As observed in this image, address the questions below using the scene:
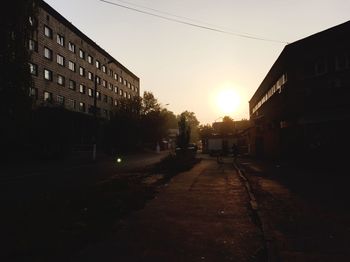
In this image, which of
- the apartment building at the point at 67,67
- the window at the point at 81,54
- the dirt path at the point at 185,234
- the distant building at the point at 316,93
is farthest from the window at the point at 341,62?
the window at the point at 81,54

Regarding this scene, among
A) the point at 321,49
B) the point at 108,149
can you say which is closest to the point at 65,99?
the point at 108,149

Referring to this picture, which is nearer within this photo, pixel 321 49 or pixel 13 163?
pixel 321 49

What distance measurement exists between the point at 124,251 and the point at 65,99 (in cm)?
4456

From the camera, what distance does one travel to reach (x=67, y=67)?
159 ft

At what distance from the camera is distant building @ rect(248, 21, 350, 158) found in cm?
2347

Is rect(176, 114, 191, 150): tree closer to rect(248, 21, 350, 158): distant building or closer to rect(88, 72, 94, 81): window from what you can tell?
rect(248, 21, 350, 158): distant building

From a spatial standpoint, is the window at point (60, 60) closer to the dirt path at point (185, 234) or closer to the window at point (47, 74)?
the window at point (47, 74)

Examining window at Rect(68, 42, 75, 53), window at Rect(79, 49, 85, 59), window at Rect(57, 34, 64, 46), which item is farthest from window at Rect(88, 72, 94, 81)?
window at Rect(57, 34, 64, 46)

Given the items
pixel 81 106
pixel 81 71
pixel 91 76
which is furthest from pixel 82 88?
pixel 91 76

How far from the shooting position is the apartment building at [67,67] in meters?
40.9

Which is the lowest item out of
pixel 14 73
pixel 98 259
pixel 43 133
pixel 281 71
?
pixel 98 259

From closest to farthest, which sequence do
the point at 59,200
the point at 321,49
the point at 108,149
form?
the point at 59,200, the point at 321,49, the point at 108,149

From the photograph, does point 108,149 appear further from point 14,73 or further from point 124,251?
point 124,251

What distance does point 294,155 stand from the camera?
87.8 ft
